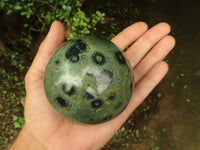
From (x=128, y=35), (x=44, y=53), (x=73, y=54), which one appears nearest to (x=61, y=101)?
(x=73, y=54)

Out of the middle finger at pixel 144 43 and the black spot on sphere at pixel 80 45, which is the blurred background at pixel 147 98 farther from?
the black spot on sphere at pixel 80 45

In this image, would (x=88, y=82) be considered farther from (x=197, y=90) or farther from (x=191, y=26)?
(x=191, y=26)

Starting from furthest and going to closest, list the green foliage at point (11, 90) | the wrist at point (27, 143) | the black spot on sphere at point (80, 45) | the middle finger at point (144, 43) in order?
the green foliage at point (11, 90)
the middle finger at point (144, 43)
the wrist at point (27, 143)
the black spot on sphere at point (80, 45)

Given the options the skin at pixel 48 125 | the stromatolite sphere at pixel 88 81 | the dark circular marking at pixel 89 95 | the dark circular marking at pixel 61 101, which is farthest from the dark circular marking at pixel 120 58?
the skin at pixel 48 125

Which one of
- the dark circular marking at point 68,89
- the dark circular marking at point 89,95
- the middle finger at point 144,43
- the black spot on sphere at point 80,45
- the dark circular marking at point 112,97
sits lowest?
the middle finger at point 144,43

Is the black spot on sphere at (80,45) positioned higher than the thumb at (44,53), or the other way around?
the black spot on sphere at (80,45)

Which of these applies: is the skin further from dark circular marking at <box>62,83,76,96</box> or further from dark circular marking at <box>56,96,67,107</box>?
dark circular marking at <box>62,83,76,96</box>

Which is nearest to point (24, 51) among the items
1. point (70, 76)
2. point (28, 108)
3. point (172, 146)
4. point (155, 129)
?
point (28, 108)

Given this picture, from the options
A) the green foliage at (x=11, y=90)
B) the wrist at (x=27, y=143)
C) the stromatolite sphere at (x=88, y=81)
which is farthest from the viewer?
the green foliage at (x=11, y=90)

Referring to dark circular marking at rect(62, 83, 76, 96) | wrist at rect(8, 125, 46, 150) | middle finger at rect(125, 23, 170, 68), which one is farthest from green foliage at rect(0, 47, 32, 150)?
dark circular marking at rect(62, 83, 76, 96)
